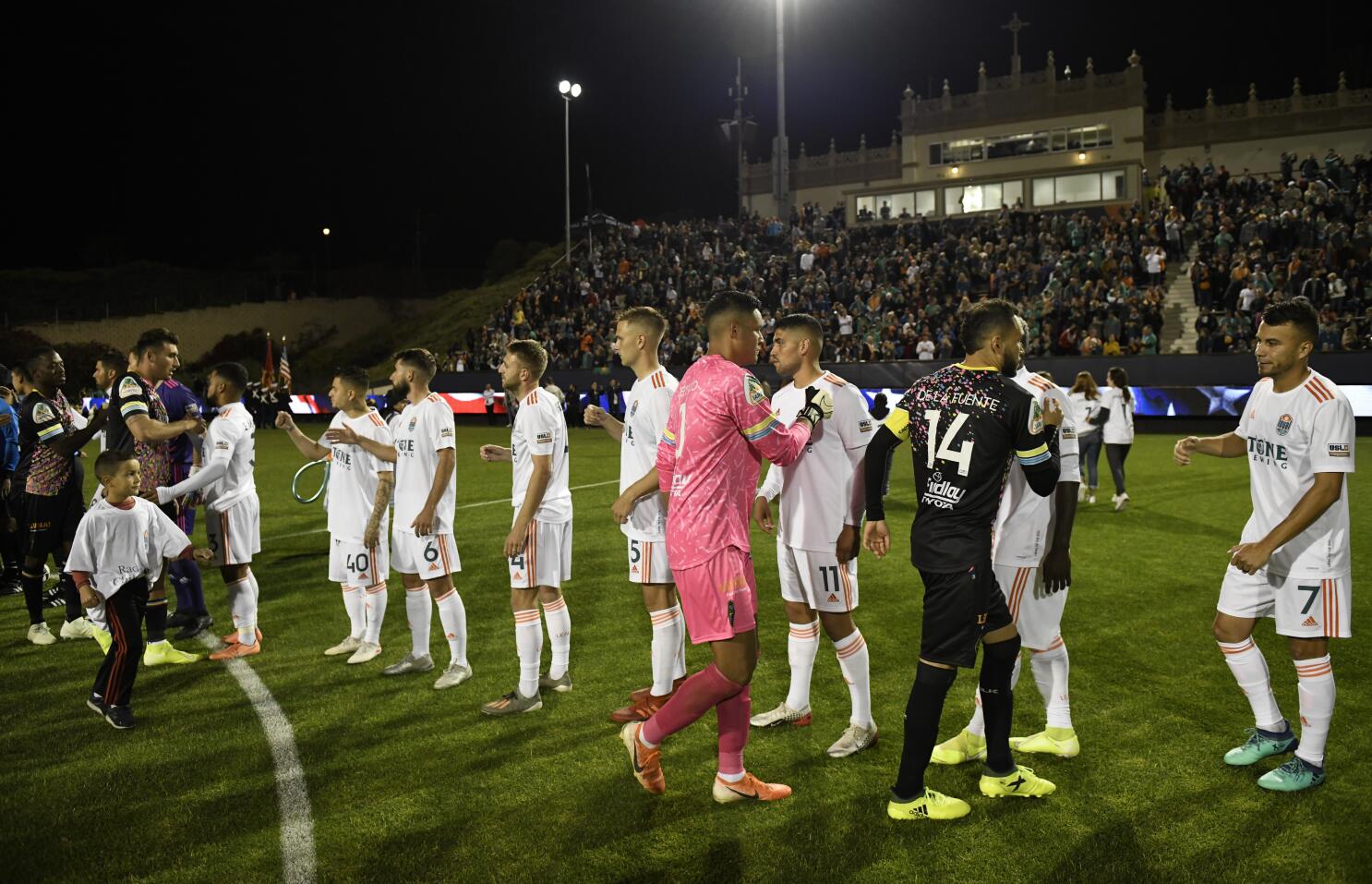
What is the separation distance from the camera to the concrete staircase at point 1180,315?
1075 inches

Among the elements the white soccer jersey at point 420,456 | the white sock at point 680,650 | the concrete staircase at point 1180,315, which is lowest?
the white sock at point 680,650

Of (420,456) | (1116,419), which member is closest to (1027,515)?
(420,456)

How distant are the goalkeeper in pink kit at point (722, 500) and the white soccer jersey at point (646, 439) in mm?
1171

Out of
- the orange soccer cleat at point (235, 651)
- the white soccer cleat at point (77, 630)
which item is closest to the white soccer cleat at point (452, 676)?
the orange soccer cleat at point (235, 651)

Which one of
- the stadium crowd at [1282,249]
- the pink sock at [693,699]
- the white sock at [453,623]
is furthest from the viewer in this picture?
the stadium crowd at [1282,249]

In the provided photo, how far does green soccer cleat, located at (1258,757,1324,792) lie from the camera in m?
4.52

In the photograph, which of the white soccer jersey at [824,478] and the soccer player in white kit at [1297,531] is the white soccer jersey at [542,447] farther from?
the soccer player in white kit at [1297,531]

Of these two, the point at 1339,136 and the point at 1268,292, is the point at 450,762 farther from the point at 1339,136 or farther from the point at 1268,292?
the point at 1339,136

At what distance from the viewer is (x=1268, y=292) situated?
24531 mm

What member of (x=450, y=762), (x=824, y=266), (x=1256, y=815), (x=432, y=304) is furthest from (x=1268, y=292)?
(x=432, y=304)

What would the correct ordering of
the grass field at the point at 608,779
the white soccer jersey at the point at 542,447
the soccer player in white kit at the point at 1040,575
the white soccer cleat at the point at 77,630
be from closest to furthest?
the grass field at the point at 608,779 → the soccer player in white kit at the point at 1040,575 → the white soccer jersey at the point at 542,447 → the white soccer cleat at the point at 77,630

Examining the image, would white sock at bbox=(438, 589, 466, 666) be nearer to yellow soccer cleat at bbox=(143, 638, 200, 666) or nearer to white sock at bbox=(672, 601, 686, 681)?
white sock at bbox=(672, 601, 686, 681)

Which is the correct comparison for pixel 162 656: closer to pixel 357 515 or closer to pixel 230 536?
pixel 230 536

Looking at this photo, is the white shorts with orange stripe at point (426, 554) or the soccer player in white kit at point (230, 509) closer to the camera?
the white shorts with orange stripe at point (426, 554)
